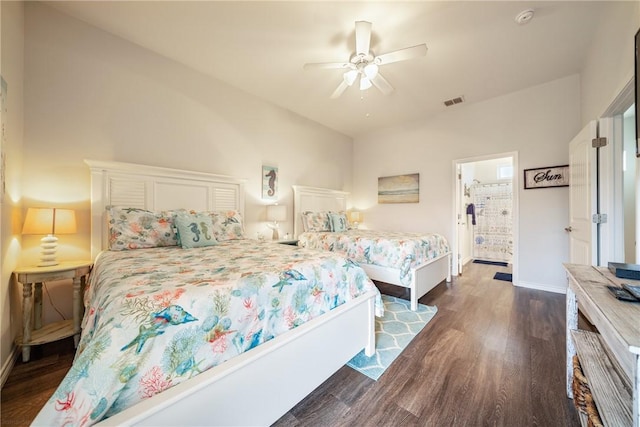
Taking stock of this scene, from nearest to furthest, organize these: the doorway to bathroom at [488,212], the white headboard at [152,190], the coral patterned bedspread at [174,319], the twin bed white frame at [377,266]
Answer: the coral patterned bedspread at [174,319], the white headboard at [152,190], the twin bed white frame at [377,266], the doorway to bathroom at [488,212]

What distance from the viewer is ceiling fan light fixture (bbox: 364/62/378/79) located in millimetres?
2441

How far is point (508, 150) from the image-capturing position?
12.2ft

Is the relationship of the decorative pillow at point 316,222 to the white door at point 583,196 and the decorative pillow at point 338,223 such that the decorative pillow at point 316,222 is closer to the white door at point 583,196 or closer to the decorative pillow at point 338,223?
the decorative pillow at point 338,223

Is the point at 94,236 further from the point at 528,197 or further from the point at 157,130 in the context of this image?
the point at 528,197

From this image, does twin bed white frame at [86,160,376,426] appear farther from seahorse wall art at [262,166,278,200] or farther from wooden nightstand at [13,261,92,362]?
seahorse wall art at [262,166,278,200]

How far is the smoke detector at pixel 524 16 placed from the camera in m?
2.16

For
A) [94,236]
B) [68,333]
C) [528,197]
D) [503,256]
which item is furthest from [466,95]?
[68,333]

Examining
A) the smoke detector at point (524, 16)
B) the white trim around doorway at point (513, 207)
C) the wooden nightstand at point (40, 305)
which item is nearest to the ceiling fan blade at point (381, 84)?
the smoke detector at point (524, 16)

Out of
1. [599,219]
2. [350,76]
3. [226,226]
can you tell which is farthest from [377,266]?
[350,76]

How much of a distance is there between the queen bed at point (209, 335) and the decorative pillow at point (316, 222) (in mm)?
2015

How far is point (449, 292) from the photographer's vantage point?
11.1 ft

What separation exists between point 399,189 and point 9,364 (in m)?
5.26

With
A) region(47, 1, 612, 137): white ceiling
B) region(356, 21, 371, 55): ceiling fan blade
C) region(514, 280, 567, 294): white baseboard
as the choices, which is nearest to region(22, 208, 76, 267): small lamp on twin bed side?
region(47, 1, 612, 137): white ceiling

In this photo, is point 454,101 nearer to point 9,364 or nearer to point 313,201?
point 313,201
